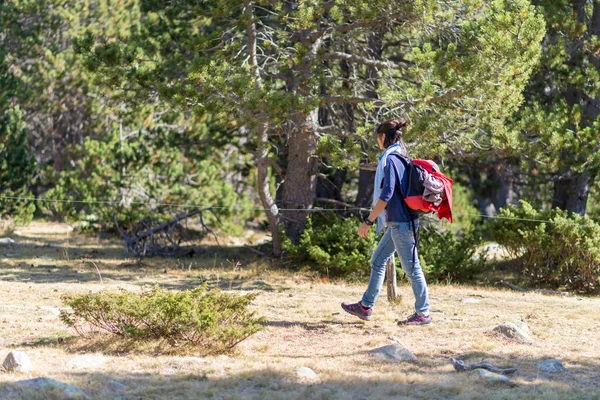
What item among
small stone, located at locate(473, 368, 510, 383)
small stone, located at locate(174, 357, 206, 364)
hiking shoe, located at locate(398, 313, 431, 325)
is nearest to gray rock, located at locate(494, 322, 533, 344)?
hiking shoe, located at locate(398, 313, 431, 325)

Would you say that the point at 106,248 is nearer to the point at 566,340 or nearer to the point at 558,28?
the point at 558,28

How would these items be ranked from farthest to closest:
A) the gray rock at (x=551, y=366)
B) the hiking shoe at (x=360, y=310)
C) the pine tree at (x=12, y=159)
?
the pine tree at (x=12, y=159), the hiking shoe at (x=360, y=310), the gray rock at (x=551, y=366)

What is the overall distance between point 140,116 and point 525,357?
12.7 m

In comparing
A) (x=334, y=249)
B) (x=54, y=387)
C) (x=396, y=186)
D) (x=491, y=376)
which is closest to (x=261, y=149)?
(x=334, y=249)

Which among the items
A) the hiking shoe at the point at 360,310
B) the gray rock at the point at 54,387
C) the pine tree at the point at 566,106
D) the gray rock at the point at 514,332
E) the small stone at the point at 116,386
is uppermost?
the pine tree at the point at 566,106

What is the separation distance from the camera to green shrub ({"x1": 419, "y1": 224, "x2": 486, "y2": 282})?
12.1 metres

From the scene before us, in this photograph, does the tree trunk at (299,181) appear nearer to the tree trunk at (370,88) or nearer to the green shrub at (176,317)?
the tree trunk at (370,88)

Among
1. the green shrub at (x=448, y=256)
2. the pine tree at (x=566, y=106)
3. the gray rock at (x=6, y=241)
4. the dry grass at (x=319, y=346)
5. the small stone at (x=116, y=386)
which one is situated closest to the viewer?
the small stone at (x=116, y=386)

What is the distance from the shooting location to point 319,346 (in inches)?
284

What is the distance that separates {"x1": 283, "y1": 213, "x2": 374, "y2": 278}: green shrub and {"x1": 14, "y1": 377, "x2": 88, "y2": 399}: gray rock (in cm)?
667

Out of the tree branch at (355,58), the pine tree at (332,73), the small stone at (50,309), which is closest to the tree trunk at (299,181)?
the pine tree at (332,73)

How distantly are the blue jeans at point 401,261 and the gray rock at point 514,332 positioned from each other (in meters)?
0.73

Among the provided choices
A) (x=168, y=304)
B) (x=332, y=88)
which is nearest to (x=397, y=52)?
(x=332, y=88)

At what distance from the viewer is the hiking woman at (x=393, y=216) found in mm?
7416
